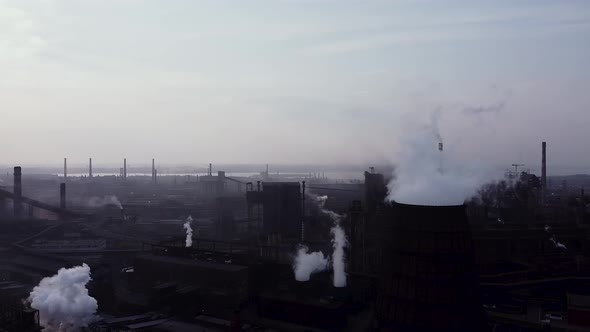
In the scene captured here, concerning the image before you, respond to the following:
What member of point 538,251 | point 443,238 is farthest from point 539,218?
point 443,238

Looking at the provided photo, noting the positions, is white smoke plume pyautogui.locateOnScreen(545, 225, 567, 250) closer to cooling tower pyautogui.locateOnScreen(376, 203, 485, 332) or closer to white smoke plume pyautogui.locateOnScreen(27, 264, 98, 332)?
cooling tower pyautogui.locateOnScreen(376, 203, 485, 332)

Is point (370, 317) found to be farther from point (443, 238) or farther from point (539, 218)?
point (539, 218)

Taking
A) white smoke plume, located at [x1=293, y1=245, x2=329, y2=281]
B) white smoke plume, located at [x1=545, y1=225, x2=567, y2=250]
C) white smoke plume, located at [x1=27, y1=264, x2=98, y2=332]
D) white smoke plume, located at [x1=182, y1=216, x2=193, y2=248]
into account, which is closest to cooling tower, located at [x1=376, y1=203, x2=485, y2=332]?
white smoke plume, located at [x1=293, y1=245, x2=329, y2=281]

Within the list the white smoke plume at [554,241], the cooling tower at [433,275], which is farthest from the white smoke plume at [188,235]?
the white smoke plume at [554,241]

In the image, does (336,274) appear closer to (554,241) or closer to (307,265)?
(307,265)

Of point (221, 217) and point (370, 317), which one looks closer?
point (370, 317)

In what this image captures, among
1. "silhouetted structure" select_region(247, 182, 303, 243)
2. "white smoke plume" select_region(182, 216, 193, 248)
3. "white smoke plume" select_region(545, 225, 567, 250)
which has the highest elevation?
"silhouetted structure" select_region(247, 182, 303, 243)

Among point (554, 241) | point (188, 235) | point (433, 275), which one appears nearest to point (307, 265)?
point (433, 275)
